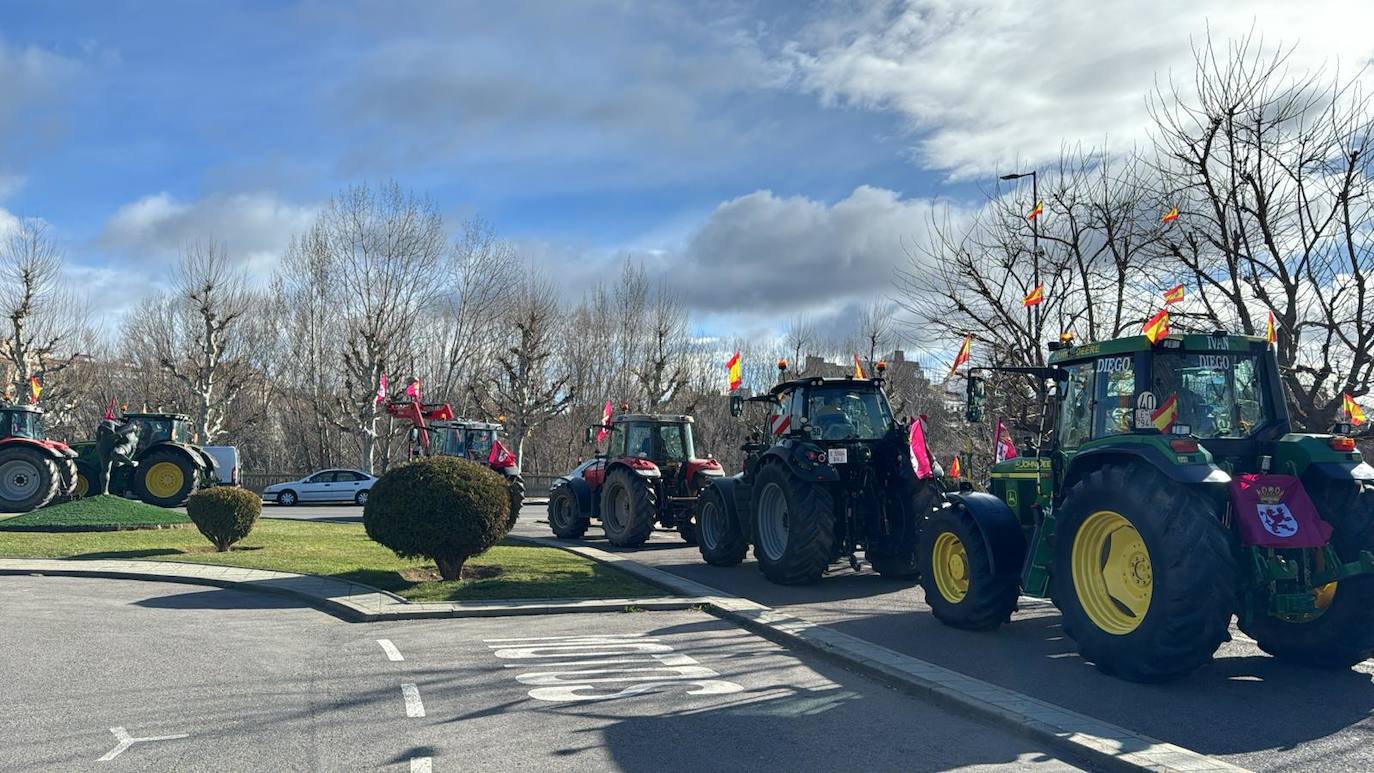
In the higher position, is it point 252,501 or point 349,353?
point 349,353

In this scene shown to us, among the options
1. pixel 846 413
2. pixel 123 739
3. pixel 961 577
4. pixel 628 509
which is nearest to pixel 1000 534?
pixel 961 577

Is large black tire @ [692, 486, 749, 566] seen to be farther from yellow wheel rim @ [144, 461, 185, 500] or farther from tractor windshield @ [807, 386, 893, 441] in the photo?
yellow wheel rim @ [144, 461, 185, 500]

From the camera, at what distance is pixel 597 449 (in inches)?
868

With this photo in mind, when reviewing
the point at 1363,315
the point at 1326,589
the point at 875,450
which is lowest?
the point at 1326,589

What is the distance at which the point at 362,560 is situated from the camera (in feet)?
49.3

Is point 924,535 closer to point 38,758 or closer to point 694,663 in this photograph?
point 694,663

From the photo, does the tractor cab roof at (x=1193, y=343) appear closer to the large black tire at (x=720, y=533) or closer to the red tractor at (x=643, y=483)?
the large black tire at (x=720, y=533)

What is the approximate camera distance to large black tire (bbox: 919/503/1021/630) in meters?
9.22

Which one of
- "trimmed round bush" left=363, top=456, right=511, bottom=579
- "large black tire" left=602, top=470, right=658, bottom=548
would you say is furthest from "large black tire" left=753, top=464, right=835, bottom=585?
"large black tire" left=602, top=470, right=658, bottom=548

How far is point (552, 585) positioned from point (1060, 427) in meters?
6.29

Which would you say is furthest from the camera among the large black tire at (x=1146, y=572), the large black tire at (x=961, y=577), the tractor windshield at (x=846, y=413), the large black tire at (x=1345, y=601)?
the tractor windshield at (x=846, y=413)

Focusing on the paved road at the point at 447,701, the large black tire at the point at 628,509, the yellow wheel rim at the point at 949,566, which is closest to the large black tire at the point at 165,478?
the large black tire at the point at 628,509

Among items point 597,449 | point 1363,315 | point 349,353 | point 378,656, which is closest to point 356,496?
point 349,353

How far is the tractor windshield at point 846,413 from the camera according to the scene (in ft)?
44.5
